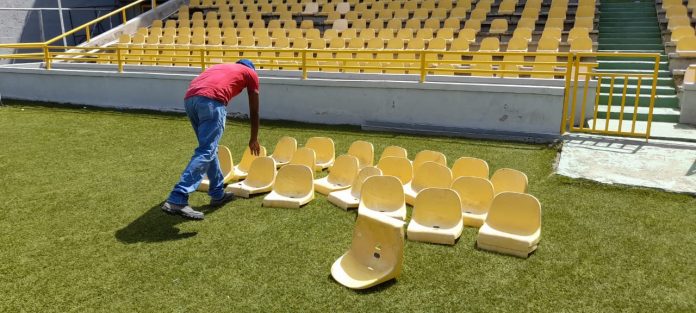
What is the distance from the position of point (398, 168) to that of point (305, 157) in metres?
1.26

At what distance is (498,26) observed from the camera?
13.7m

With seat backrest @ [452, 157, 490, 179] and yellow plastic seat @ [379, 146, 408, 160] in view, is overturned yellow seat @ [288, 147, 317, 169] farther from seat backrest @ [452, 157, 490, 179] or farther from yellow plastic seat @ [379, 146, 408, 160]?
seat backrest @ [452, 157, 490, 179]

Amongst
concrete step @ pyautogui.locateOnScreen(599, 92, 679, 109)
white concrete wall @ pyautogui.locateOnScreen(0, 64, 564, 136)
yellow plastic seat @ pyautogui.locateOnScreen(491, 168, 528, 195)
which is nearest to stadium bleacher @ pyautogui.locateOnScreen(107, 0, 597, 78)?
white concrete wall @ pyautogui.locateOnScreen(0, 64, 564, 136)

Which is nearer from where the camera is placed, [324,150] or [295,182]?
[295,182]

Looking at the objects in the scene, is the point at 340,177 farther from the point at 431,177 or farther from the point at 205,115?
the point at 205,115

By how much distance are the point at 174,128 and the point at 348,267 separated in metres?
7.15

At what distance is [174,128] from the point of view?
1021cm

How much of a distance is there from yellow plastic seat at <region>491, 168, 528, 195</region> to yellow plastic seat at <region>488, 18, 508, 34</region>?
893 centimetres

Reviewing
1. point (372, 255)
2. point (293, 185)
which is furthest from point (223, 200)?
point (372, 255)

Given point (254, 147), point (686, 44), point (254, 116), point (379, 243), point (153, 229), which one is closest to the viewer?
point (379, 243)

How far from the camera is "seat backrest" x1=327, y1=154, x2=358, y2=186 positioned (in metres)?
6.25

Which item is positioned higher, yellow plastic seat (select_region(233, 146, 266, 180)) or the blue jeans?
the blue jeans

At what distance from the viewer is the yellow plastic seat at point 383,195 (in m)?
5.27

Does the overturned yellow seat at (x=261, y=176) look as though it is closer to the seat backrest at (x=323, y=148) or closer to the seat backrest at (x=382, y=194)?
the seat backrest at (x=323, y=148)
